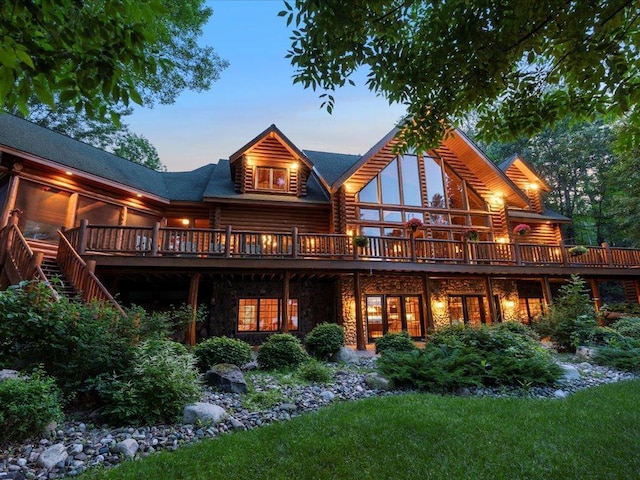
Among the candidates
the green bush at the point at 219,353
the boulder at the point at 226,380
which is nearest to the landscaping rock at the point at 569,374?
the boulder at the point at 226,380

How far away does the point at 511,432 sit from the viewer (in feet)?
13.6

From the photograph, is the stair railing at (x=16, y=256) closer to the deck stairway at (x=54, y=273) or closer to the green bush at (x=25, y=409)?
the deck stairway at (x=54, y=273)

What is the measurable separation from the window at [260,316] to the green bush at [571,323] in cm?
823

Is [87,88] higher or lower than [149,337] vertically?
higher

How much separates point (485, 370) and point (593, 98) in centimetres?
478

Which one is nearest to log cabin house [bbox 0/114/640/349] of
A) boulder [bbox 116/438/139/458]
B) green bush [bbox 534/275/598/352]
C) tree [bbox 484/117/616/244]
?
green bush [bbox 534/275/598/352]

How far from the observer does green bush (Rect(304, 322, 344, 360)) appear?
355 inches

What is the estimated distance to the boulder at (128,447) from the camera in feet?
12.3

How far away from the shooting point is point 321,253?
11031 mm

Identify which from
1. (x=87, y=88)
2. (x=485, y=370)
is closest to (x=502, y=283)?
(x=485, y=370)

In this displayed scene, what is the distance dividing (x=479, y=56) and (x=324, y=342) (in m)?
7.25

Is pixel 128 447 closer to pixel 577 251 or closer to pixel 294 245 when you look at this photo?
pixel 294 245

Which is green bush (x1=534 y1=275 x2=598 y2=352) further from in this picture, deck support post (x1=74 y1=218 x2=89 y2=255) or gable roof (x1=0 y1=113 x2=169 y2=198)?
gable roof (x1=0 y1=113 x2=169 y2=198)

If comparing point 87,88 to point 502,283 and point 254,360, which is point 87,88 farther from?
point 502,283
